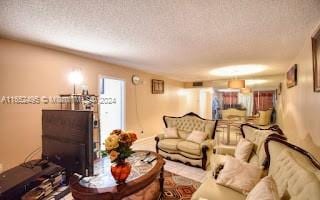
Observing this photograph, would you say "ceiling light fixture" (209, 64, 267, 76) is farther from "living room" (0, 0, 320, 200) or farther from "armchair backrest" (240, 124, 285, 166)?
"armchair backrest" (240, 124, 285, 166)

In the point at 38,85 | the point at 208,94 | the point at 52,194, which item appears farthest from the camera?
the point at 208,94

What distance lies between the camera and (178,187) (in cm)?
275

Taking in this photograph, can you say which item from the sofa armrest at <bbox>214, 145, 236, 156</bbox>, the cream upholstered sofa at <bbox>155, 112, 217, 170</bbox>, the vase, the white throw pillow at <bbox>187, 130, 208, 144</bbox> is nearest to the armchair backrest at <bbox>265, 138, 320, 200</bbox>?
the sofa armrest at <bbox>214, 145, 236, 156</bbox>

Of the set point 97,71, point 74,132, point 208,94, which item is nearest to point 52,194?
point 74,132

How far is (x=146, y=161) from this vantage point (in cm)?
249

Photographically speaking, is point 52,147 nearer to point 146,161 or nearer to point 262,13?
point 146,161

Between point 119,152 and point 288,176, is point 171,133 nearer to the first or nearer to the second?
point 119,152

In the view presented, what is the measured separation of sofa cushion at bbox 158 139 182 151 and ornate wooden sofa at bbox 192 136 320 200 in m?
1.72

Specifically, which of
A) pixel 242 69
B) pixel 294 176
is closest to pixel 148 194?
pixel 294 176

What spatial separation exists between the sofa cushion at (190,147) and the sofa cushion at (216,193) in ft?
5.20

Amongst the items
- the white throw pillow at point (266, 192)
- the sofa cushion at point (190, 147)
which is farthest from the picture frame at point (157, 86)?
the white throw pillow at point (266, 192)

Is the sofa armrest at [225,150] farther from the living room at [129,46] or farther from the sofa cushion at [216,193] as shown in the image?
the sofa cushion at [216,193]

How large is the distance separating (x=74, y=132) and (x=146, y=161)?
127cm

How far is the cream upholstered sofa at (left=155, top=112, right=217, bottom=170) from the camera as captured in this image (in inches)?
136
